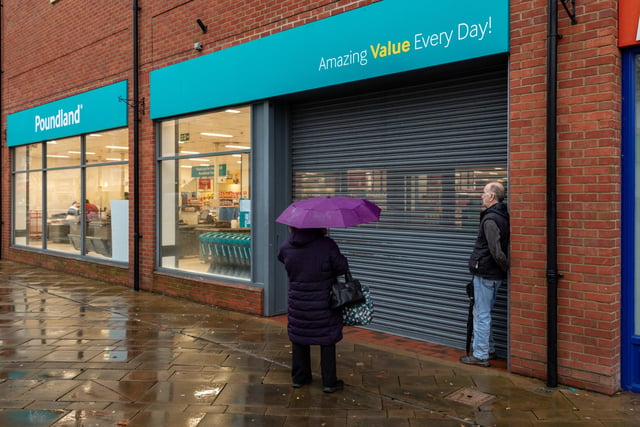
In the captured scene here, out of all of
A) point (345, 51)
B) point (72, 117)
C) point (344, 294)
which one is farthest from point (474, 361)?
point (72, 117)

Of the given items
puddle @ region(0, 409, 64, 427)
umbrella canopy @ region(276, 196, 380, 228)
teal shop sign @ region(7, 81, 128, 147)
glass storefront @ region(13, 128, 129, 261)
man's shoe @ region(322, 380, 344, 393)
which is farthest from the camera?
glass storefront @ region(13, 128, 129, 261)

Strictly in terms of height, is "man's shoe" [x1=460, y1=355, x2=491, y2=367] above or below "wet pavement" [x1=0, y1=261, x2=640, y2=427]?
above

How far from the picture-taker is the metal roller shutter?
6.18 meters

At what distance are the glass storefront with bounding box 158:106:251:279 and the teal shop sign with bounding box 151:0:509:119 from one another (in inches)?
15.3

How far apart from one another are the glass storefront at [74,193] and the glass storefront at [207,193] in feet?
4.72

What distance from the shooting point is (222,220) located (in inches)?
358

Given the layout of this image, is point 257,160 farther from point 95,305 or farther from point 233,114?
point 95,305

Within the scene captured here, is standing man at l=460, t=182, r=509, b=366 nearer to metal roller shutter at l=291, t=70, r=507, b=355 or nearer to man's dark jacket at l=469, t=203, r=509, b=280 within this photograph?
man's dark jacket at l=469, t=203, r=509, b=280

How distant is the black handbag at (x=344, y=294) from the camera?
473 centimetres

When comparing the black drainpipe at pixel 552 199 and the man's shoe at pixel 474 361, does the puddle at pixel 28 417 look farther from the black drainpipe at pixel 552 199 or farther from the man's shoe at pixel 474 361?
the black drainpipe at pixel 552 199

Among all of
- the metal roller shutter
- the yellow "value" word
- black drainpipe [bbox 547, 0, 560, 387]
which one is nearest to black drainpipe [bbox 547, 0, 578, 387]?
black drainpipe [bbox 547, 0, 560, 387]

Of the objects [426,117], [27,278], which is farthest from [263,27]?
[27,278]

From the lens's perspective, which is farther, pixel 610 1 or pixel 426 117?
pixel 426 117

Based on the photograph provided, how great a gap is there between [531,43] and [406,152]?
6.61 feet
